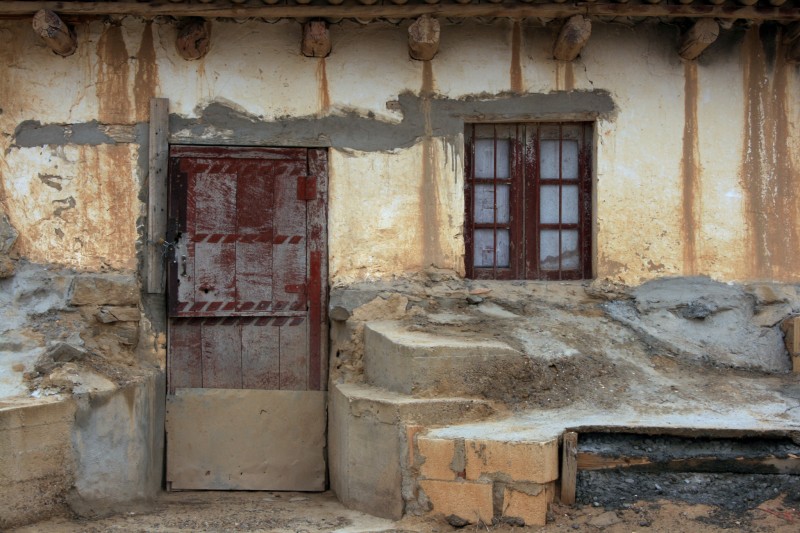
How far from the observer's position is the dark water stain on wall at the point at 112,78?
6.39 meters

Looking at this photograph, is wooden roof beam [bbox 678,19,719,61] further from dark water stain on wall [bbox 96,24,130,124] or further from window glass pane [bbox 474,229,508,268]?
dark water stain on wall [bbox 96,24,130,124]

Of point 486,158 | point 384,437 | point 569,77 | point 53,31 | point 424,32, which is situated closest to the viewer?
point 384,437

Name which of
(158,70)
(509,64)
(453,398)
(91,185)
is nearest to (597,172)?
(509,64)

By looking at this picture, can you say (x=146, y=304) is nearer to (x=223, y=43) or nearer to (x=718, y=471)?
(x=223, y=43)

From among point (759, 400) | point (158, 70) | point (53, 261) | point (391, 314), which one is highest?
point (158, 70)

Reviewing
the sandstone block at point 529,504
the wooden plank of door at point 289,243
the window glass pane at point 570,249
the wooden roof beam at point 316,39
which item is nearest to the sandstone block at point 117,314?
the wooden plank of door at point 289,243

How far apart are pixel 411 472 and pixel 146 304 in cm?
258

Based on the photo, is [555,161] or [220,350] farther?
[555,161]

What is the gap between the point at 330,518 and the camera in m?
5.44

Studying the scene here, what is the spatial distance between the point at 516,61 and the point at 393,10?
1091 millimetres

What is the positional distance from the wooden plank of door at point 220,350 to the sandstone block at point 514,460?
7.69 feet

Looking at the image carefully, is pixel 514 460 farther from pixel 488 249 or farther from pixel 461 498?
pixel 488 249

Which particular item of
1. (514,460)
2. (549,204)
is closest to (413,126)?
(549,204)

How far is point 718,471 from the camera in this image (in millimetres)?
4852
